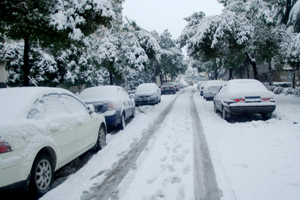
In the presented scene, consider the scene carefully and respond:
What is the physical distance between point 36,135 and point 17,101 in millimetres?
653

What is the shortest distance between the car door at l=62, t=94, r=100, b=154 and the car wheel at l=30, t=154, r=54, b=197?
0.96 metres

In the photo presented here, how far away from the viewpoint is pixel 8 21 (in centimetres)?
624

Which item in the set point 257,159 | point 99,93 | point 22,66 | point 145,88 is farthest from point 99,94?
point 22,66

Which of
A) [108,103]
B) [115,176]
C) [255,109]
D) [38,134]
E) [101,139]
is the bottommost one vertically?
[115,176]

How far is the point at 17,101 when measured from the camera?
10.8ft

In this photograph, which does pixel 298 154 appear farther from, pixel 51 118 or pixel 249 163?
A: pixel 51 118

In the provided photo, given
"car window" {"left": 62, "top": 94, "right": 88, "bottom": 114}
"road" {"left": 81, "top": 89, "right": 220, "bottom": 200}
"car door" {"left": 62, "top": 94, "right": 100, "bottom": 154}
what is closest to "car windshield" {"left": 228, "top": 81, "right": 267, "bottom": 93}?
"road" {"left": 81, "top": 89, "right": 220, "bottom": 200}

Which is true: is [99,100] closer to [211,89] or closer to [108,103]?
[108,103]

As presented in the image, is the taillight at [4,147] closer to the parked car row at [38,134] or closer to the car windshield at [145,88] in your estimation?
the parked car row at [38,134]

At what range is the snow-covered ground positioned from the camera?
3.28 m

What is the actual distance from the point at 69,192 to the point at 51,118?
1.25 metres

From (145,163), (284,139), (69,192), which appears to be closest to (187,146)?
(145,163)

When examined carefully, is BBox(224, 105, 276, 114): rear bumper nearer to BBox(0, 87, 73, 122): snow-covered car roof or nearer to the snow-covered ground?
the snow-covered ground

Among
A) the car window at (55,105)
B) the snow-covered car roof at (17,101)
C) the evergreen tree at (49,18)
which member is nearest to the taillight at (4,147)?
the snow-covered car roof at (17,101)
